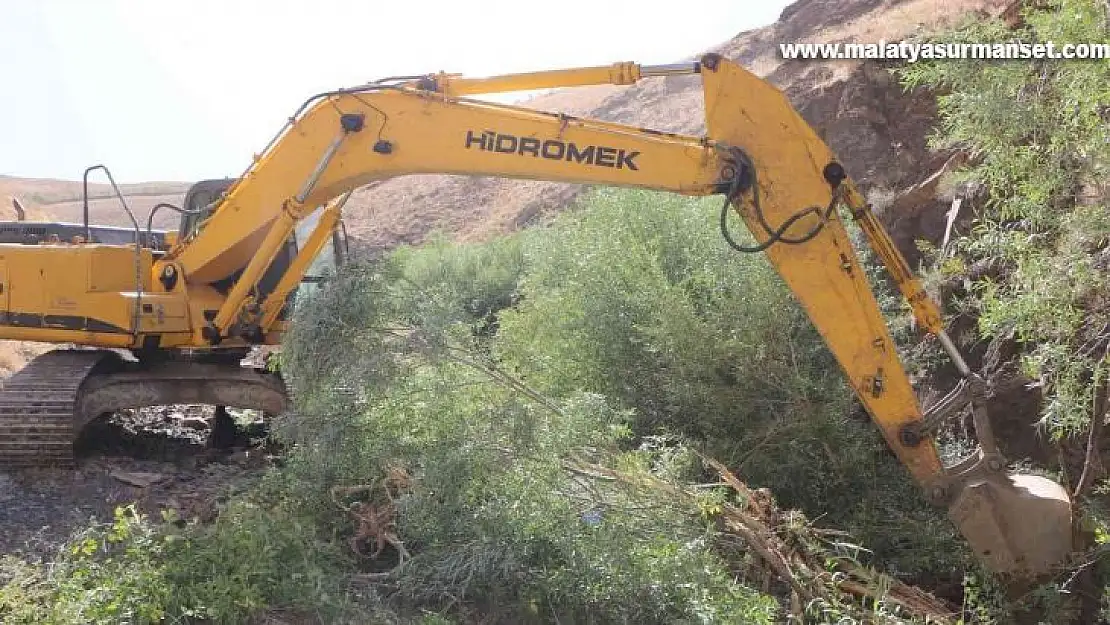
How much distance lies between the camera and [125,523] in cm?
514

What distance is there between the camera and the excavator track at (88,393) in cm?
739

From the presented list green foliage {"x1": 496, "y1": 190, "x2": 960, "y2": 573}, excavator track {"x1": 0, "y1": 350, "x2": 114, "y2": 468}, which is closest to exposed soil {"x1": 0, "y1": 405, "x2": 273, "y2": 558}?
excavator track {"x1": 0, "y1": 350, "x2": 114, "y2": 468}

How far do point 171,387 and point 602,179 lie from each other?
12.9 feet

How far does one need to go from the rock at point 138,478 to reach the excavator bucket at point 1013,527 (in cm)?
540

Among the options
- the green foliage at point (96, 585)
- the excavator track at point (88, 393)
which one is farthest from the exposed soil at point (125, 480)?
the green foliage at point (96, 585)

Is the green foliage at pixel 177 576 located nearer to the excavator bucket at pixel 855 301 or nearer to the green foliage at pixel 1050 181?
the excavator bucket at pixel 855 301

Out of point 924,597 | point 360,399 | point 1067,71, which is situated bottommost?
point 924,597

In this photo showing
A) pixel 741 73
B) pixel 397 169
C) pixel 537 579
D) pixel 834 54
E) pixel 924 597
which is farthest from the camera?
pixel 834 54

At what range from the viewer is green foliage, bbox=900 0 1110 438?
5707 mm

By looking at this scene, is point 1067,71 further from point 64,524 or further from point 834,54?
point 64,524

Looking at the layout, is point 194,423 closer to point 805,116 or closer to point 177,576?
point 177,576

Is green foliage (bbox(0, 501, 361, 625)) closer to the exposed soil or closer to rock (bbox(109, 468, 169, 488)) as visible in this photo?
the exposed soil

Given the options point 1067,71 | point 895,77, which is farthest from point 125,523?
point 895,77

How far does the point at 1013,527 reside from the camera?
20.3 ft
